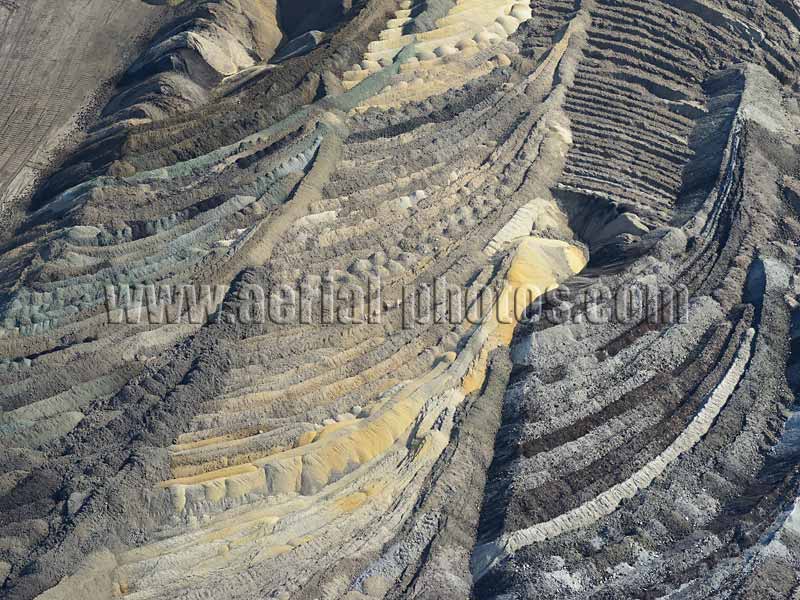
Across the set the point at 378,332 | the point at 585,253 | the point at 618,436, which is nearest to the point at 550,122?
the point at 585,253

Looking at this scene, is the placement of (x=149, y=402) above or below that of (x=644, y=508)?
above

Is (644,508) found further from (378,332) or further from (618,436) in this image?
(378,332)

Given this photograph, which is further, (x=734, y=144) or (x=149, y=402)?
(x=734, y=144)

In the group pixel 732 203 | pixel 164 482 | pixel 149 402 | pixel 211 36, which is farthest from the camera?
pixel 211 36

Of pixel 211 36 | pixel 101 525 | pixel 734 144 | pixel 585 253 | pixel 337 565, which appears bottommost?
pixel 337 565

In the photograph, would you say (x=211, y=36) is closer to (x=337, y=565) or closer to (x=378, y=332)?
(x=378, y=332)

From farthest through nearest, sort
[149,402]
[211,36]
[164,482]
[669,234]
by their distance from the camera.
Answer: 1. [211,36]
2. [669,234]
3. [149,402]
4. [164,482]

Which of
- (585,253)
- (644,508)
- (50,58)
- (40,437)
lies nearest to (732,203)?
(585,253)
